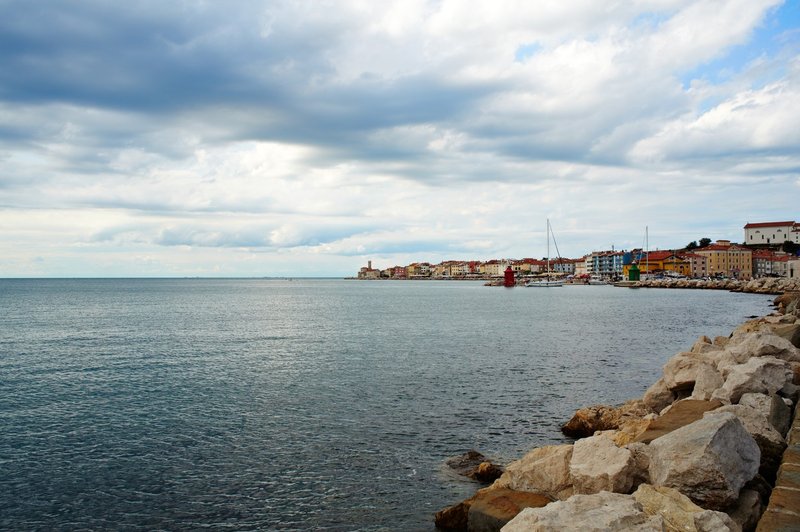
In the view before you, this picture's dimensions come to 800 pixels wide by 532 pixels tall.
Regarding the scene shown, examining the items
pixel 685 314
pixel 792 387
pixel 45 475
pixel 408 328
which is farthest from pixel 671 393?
pixel 685 314

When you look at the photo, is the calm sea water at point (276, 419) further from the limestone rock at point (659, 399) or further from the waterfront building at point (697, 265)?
the waterfront building at point (697, 265)

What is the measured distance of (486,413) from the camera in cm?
1925

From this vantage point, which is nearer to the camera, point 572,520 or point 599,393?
point 572,520

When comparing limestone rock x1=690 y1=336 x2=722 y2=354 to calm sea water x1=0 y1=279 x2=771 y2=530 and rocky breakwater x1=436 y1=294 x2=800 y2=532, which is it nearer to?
calm sea water x1=0 y1=279 x2=771 y2=530

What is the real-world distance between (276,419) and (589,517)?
14055mm

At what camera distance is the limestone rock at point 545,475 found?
31.9 ft

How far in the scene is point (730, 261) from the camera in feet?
607

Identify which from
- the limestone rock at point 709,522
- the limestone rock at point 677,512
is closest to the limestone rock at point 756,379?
the limestone rock at point 677,512

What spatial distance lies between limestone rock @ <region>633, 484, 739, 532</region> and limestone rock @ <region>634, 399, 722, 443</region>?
3.24 metres

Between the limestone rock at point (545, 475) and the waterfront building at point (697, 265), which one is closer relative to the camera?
the limestone rock at point (545, 475)

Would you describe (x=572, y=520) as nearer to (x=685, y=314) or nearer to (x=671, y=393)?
(x=671, y=393)

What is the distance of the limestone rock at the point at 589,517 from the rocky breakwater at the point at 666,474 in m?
0.01

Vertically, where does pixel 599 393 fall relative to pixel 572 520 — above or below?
below

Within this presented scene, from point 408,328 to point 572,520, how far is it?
43.3 m
